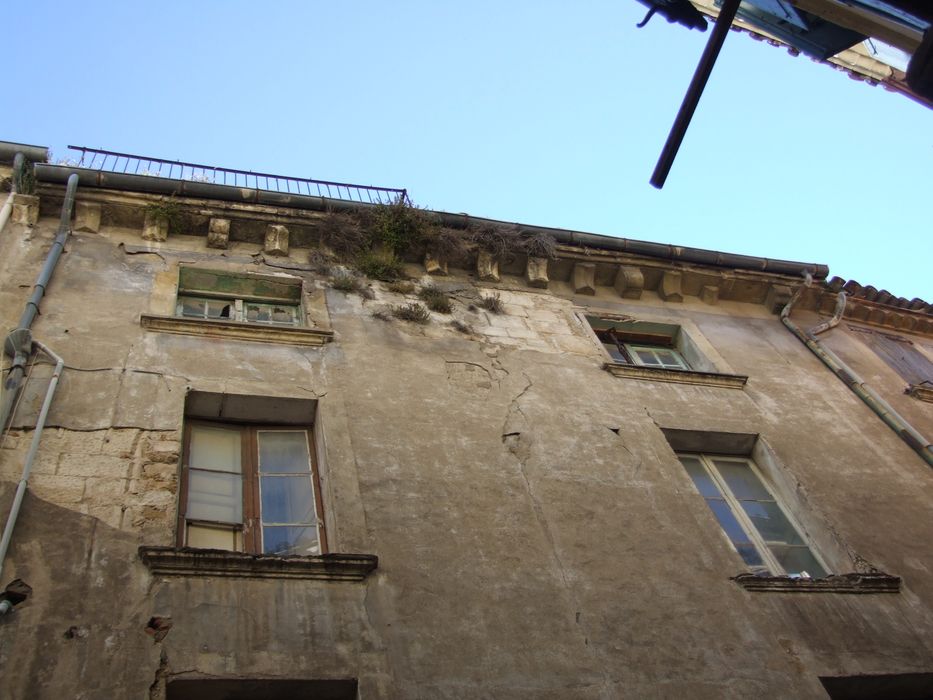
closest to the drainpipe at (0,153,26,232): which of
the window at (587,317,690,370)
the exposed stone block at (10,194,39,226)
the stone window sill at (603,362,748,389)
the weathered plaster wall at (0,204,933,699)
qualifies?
the exposed stone block at (10,194,39,226)

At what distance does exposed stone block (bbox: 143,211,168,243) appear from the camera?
8.94 metres

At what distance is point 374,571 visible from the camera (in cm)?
567

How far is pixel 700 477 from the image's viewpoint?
792 cm

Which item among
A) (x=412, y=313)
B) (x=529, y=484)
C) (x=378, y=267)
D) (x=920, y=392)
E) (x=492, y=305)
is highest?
(x=378, y=267)

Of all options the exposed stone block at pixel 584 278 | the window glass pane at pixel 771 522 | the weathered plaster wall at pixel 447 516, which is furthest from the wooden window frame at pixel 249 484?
the exposed stone block at pixel 584 278

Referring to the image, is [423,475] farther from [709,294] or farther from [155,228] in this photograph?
[709,294]

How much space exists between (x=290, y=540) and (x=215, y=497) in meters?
0.64

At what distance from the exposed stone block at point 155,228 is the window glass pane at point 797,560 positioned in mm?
6422

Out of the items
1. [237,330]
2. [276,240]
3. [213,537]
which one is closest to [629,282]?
[276,240]

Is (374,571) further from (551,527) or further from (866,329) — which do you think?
(866,329)

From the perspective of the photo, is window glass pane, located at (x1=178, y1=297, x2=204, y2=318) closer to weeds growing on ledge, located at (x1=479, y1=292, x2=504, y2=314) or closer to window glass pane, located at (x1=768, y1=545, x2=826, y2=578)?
weeds growing on ledge, located at (x1=479, y1=292, x2=504, y2=314)

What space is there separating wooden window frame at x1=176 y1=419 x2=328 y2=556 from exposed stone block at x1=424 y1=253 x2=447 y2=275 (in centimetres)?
324

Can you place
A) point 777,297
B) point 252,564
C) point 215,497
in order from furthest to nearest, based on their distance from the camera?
point 777,297
point 215,497
point 252,564

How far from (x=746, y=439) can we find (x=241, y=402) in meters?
4.64
